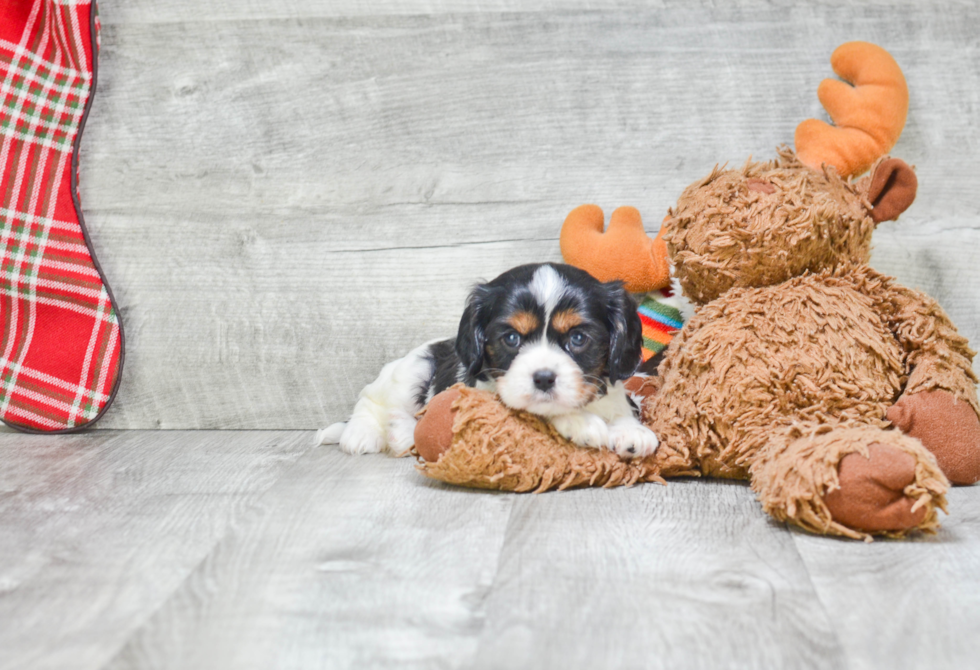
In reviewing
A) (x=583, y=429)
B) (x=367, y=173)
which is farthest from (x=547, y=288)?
(x=367, y=173)

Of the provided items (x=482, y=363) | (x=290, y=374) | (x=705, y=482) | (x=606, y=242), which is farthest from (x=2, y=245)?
(x=705, y=482)

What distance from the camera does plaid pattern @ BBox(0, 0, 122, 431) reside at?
98.0 inches

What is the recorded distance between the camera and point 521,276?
6.42 ft

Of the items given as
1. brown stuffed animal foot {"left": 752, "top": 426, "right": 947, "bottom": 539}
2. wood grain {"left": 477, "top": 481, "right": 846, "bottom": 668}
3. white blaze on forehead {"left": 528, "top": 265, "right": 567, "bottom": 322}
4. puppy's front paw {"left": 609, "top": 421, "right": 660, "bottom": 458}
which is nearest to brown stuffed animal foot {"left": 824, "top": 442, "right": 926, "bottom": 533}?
brown stuffed animal foot {"left": 752, "top": 426, "right": 947, "bottom": 539}

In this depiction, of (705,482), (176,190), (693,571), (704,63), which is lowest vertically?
(705,482)

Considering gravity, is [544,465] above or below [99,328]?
below

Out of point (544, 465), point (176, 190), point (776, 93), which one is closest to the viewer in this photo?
point (544, 465)

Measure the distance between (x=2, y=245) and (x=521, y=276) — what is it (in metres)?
1.57

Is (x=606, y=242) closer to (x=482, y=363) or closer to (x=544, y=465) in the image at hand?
(x=482, y=363)

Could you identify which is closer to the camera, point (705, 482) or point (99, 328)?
point (705, 482)

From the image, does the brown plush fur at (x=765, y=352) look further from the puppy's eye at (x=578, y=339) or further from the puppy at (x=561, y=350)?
the puppy's eye at (x=578, y=339)

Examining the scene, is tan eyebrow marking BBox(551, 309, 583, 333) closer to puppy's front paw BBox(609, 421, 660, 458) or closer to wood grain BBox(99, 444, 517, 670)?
puppy's front paw BBox(609, 421, 660, 458)

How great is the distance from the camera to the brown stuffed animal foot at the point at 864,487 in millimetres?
1426

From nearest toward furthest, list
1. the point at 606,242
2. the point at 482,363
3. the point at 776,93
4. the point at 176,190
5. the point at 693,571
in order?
the point at 693,571
the point at 482,363
the point at 606,242
the point at 776,93
the point at 176,190
